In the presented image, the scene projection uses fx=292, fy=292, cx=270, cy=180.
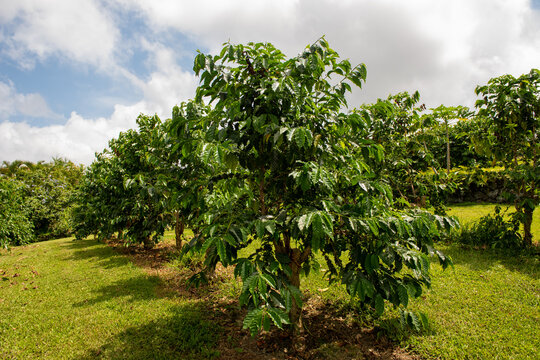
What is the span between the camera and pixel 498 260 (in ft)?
21.1

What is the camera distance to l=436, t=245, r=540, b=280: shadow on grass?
19.0 ft

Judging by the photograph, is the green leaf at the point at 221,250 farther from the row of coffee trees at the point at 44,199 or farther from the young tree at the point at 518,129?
the row of coffee trees at the point at 44,199

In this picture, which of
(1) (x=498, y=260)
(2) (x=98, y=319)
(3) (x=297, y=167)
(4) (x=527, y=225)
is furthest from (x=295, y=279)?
(4) (x=527, y=225)

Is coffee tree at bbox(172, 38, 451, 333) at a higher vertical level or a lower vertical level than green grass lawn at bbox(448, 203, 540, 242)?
higher

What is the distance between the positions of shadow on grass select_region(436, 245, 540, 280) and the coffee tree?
4.13 meters

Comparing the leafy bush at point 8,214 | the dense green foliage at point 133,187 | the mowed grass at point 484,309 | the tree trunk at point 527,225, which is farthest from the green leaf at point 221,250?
the leafy bush at point 8,214

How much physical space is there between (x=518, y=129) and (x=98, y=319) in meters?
9.08

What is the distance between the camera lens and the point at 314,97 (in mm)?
3092

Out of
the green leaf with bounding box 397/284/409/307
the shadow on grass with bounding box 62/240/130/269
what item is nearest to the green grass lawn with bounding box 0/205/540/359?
the green leaf with bounding box 397/284/409/307

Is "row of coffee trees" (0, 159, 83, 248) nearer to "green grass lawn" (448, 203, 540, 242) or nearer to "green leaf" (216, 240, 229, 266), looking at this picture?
"green leaf" (216, 240, 229, 266)

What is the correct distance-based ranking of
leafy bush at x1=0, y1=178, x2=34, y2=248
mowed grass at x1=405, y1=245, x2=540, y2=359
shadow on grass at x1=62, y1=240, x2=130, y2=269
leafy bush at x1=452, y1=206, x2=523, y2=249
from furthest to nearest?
shadow on grass at x1=62, y1=240, x2=130, y2=269 → leafy bush at x1=0, y1=178, x2=34, y2=248 → leafy bush at x1=452, y1=206, x2=523, y2=249 → mowed grass at x1=405, y1=245, x2=540, y2=359

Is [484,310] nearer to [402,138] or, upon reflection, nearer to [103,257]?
[402,138]

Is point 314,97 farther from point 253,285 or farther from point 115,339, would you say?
point 115,339

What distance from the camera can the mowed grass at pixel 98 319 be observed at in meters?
3.91
